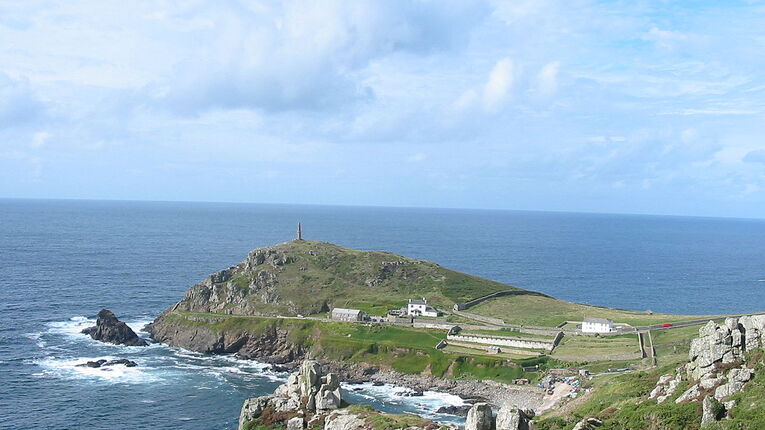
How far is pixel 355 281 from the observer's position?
157 m

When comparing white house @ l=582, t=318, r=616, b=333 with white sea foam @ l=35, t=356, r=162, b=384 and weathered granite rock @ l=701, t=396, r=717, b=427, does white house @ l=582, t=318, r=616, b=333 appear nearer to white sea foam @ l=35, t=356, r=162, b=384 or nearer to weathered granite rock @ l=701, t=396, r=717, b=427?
weathered granite rock @ l=701, t=396, r=717, b=427

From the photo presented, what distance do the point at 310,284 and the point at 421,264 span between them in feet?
110

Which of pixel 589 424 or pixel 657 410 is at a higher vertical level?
pixel 657 410

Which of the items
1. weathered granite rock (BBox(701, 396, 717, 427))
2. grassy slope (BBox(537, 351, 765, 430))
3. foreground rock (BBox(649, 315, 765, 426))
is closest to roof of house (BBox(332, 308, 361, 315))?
grassy slope (BBox(537, 351, 765, 430))

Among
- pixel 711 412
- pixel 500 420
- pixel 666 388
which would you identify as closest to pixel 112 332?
pixel 500 420

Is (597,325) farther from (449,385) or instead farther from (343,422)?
(343,422)

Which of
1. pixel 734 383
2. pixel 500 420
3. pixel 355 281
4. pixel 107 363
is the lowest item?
pixel 107 363

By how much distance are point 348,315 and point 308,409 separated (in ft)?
219

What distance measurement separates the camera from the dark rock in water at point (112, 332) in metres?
122

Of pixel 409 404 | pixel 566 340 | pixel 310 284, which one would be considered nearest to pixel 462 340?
pixel 566 340

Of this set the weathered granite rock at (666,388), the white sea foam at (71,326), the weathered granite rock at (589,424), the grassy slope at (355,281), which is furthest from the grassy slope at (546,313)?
the white sea foam at (71,326)

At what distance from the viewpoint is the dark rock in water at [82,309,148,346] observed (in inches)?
4791

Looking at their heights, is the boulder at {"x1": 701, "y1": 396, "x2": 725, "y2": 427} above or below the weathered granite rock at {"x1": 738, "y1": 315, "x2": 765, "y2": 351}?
below

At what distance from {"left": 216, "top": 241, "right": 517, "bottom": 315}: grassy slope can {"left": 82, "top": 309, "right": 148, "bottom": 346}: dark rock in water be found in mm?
28648
